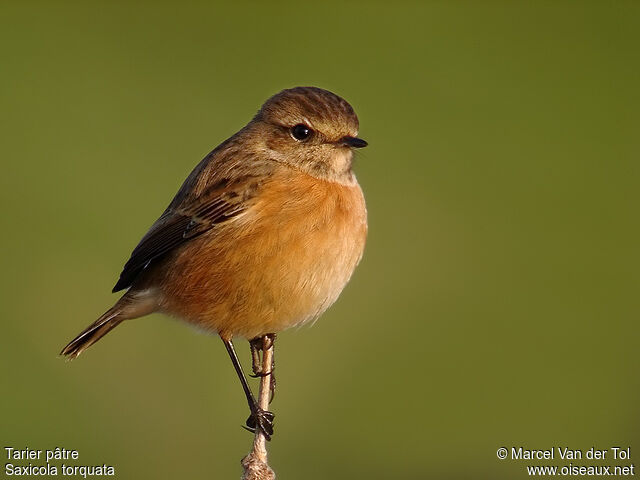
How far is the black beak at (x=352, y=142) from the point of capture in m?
6.21

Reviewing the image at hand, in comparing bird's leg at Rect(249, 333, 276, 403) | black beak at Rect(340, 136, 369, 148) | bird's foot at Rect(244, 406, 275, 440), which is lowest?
bird's foot at Rect(244, 406, 275, 440)

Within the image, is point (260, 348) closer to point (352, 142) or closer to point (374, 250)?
point (352, 142)

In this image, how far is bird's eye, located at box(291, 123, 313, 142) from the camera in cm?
633

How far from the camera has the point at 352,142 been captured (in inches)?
246

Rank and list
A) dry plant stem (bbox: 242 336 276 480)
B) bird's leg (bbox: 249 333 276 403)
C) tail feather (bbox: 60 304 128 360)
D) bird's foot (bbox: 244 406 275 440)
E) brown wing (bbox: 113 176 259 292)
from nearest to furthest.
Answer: dry plant stem (bbox: 242 336 276 480) < bird's foot (bbox: 244 406 275 440) < brown wing (bbox: 113 176 259 292) < bird's leg (bbox: 249 333 276 403) < tail feather (bbox: 60 304 128 360)

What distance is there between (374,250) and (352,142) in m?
5.35

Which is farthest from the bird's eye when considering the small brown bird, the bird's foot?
the bird's foot

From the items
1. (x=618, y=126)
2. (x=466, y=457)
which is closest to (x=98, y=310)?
(x=466, y=457)

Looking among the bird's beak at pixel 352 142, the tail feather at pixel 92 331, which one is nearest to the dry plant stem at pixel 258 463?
the tail feather at pixel 92 331

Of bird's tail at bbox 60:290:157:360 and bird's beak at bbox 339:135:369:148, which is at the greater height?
bird's beak at bbox 339:135:369:148

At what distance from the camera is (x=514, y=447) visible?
8508 mm

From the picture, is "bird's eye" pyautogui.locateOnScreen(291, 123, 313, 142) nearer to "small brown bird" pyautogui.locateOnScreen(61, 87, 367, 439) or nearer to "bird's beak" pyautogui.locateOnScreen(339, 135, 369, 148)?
"small brown bird" pyautogui.locateOnScreen(61, 87, 367, 439)

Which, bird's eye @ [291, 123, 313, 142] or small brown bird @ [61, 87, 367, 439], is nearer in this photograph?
small brown bird @ [61, 87, 367, 439]

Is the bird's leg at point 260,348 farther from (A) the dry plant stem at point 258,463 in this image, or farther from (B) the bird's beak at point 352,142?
(B) the bird's beak at point 352,142
